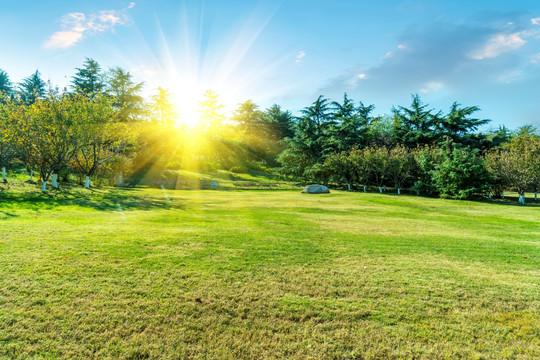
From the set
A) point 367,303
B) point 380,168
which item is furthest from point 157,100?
point 367,303

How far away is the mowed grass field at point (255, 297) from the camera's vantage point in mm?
3230

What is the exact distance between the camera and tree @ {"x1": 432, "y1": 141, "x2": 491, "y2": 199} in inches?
1025

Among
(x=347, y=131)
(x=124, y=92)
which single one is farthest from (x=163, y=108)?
(x=347, y=131)

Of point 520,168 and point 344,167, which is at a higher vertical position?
point 344,167

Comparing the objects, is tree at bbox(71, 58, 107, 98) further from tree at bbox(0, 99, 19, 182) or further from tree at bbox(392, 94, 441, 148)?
tree at bbox(392, 94, 441, 148)

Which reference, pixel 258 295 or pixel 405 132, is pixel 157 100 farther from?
pixel 258 295

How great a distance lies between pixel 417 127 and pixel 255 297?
48440 millimetres

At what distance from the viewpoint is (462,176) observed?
26.5 m

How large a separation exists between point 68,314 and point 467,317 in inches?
227

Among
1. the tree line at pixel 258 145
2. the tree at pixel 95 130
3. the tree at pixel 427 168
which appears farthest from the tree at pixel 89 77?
the tree at pixel 427 168

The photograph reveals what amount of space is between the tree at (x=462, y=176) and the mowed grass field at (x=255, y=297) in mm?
21828

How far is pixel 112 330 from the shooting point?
133 inches

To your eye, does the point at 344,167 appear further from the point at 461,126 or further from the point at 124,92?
the point at 124,92

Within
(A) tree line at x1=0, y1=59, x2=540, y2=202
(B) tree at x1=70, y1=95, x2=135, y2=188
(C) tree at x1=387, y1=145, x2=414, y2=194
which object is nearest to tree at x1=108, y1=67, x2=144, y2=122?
(A) tree line at x1=0, y1=59, x2=540, y2=202
